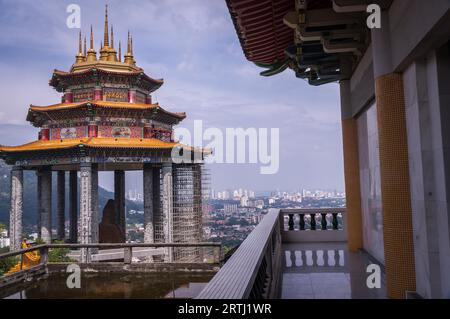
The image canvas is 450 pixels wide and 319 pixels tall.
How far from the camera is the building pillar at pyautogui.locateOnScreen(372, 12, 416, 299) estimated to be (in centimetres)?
638

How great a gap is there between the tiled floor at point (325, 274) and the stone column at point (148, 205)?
62.4 ft

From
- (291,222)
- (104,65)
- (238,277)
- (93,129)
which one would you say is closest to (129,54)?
(104,65)

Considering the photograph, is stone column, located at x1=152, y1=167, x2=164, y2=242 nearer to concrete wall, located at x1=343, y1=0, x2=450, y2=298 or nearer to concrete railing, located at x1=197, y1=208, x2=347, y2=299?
concrete railing, located at x1=197, y1=208, x2=347, y2=299

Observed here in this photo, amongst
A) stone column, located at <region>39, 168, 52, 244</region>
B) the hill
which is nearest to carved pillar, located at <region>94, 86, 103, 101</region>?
stone column, located at <region>39, 168, 52, 244</region>

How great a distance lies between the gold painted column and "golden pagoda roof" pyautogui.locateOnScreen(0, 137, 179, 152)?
22.6 m

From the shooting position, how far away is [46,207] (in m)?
30.5

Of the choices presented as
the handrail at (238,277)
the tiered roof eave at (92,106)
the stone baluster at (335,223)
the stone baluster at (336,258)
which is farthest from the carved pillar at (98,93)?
the handrail at (238,277)

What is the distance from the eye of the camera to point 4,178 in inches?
4764

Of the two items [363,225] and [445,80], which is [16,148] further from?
[445,80]

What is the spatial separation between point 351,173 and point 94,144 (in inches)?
772

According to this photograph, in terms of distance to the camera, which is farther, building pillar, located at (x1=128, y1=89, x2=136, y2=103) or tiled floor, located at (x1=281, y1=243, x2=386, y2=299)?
building pillar, located at (x1=128, y1=89, x2=136, y2=103)
